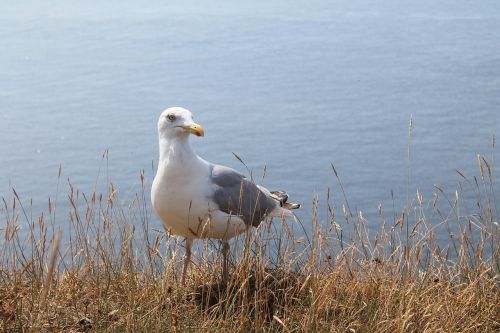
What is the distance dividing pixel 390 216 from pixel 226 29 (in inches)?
281

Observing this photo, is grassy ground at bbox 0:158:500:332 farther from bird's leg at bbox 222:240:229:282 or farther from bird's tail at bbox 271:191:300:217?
bird's tail at bbox 271:191:300:217

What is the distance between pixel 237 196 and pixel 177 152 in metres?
0.41

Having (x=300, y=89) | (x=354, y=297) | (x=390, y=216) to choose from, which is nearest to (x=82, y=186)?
(x=390, y=216)

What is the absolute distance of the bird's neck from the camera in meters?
4.34

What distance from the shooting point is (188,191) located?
4340 millimetres

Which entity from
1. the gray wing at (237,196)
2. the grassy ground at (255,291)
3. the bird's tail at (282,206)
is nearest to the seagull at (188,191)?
the gray wing at (237,196)

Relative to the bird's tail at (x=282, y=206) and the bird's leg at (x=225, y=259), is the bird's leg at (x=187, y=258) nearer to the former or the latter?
the bird's leg at (x=225, y=259)

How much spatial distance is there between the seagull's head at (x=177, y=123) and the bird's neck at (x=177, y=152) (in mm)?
25

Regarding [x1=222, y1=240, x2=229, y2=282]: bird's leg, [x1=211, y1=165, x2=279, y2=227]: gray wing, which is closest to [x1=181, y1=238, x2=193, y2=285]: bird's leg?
[x1=222, y1=240, x2=229, y2=282]: bird's leg

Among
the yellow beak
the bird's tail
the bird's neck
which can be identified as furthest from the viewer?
the bird's tail

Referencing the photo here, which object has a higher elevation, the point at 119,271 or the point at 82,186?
the point at 119,271

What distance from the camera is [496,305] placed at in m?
4.16

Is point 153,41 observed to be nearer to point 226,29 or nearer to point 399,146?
point 226,29

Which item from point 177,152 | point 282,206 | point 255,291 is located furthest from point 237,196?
point 255,291
